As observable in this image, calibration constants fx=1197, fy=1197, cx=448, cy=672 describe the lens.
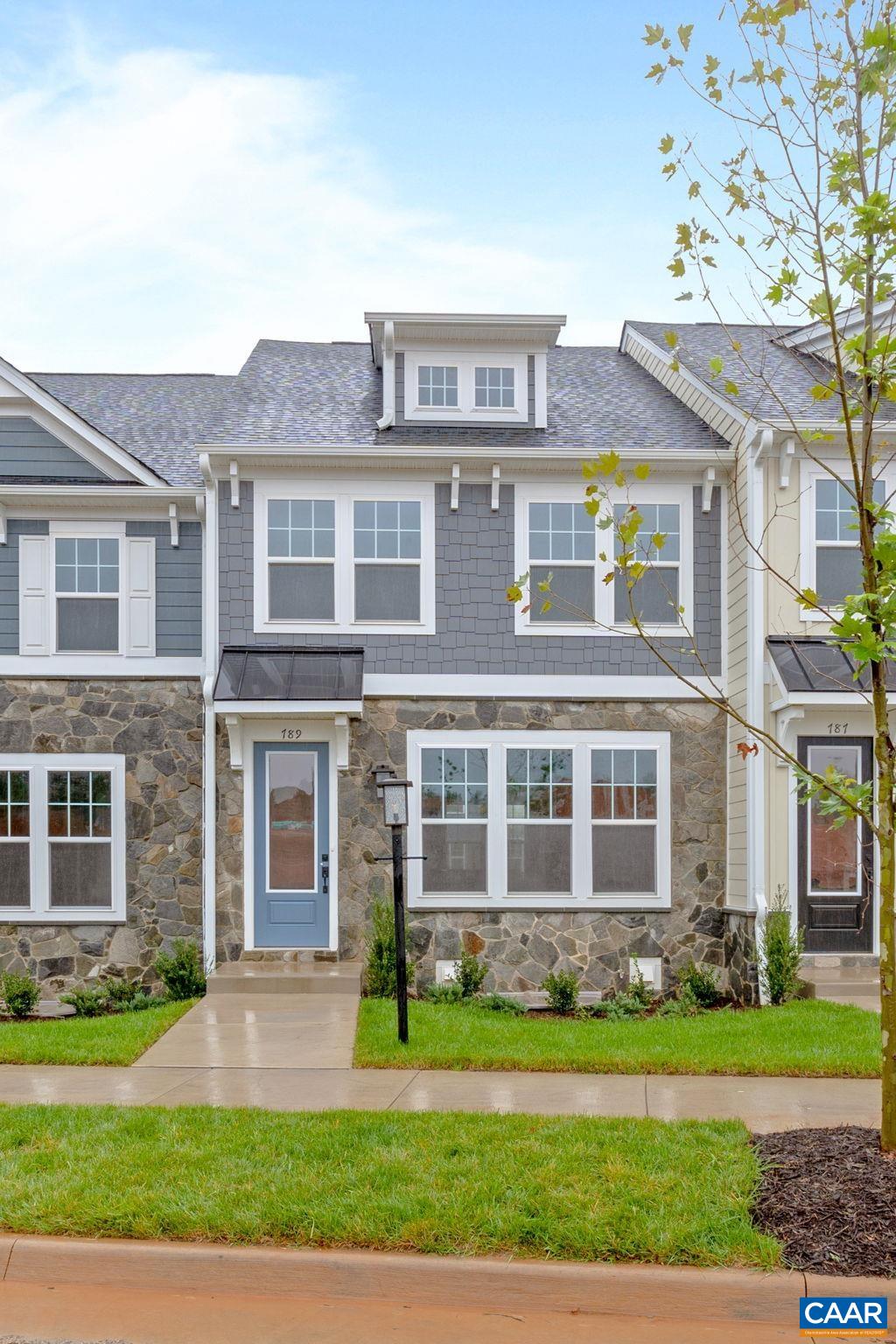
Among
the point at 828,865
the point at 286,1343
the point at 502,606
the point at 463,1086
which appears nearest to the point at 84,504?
the point at 502,606

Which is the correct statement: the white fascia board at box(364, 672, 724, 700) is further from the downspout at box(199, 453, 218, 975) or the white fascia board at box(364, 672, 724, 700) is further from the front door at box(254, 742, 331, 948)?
the downspout at box(199, 453, 218, 975)

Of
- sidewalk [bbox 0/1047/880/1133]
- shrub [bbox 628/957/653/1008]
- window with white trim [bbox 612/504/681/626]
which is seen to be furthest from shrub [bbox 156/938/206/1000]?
window with white trim [bbox 612/504/681/626]

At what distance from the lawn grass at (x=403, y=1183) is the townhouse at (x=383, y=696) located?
19.2ft

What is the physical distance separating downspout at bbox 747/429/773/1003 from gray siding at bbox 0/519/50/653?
7744 mm

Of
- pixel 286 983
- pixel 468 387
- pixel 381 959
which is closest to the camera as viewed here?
pixel 286 983

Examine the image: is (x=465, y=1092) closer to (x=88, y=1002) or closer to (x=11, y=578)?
(x=88, y=1002)

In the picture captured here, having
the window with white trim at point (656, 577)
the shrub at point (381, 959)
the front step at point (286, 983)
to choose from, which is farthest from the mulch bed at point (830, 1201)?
the window with white trim at point (656, 577)

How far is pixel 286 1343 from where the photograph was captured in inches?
180

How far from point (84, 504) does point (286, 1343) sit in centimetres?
1046

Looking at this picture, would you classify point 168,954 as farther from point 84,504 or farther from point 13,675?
point 84,504

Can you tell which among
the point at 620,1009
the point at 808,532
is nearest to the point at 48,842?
the point at 620,1009

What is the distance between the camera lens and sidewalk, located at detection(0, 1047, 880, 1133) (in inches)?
292

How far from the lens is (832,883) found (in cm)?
1252

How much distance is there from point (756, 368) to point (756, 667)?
4658 mm
